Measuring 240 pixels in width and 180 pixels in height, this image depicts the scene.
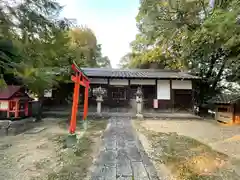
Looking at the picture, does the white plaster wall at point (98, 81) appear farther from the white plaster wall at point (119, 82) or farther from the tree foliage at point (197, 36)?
the tree foliage at point (197, 36)

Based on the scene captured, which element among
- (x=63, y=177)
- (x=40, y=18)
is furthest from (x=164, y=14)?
(x=63, y=177)

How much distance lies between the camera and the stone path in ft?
10.5

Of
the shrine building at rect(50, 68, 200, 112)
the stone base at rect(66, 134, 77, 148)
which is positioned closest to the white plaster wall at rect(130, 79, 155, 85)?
the shrine building at rect(50, 68, 200, 112)

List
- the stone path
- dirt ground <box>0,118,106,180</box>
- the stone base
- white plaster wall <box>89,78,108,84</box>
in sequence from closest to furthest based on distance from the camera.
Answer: the stone path
dirt ground <box>0,118,106,180</box>
the stone base
white plaster wall <box>89,78,108,84</box>

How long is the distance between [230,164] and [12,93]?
8021 mm

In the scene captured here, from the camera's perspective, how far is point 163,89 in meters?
12.6

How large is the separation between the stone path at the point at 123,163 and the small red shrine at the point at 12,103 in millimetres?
4951

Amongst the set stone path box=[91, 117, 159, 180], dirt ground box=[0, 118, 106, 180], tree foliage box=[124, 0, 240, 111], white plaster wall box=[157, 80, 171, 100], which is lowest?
dirt ground box=[0, 118, 106, 180]

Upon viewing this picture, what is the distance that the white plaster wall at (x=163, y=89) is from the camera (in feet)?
41.2

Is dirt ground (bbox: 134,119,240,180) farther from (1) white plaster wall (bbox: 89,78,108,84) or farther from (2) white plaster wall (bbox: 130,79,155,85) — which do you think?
(1) white plaster wall (bbox: 89,78,108,84)

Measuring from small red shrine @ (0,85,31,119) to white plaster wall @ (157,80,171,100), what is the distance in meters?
8.02

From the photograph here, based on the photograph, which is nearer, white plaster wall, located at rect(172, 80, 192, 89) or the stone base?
the stone base

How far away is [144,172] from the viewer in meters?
3.35

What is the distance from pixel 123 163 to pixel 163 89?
942 cm
